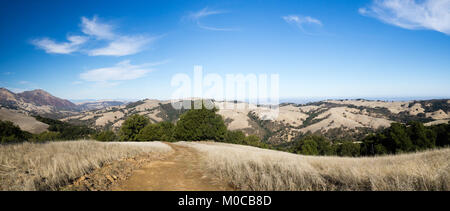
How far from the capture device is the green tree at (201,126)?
134ft

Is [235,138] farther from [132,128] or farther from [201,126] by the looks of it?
[132,128]

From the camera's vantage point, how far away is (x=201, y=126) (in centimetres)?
4075

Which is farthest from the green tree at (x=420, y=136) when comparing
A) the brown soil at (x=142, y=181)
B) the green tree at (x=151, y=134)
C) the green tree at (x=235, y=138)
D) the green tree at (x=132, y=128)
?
the green tree at (x=132, y=128)

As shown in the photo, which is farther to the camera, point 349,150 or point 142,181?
point 349,150

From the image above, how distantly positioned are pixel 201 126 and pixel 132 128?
21.3 meters

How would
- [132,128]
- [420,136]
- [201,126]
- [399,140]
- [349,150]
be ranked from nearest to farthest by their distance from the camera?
[420,136]
[399,140]
[201,126]
[132,128]
[349,150]

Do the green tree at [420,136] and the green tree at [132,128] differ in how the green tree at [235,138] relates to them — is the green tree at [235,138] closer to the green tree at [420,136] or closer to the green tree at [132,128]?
the green tree at [132,128]

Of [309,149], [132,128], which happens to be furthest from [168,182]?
[309,149]

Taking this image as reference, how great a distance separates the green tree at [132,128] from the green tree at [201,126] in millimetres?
14074
